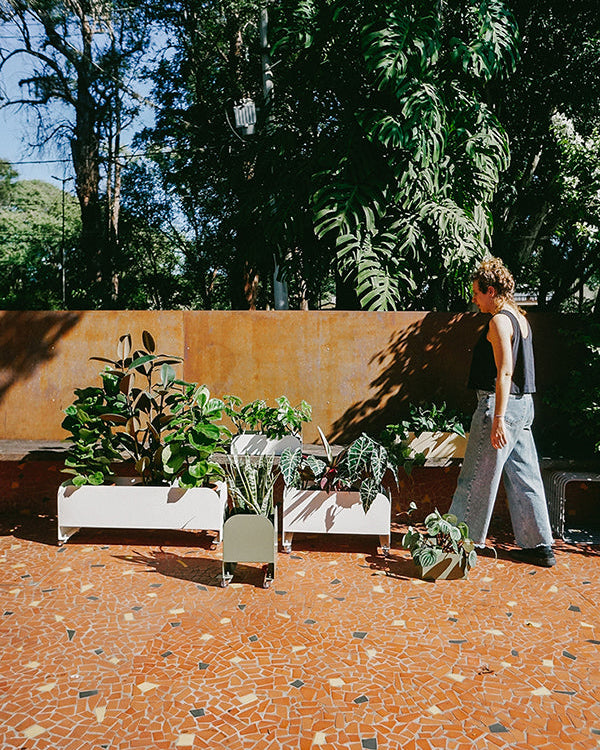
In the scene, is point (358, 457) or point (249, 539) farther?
point (358, 457)

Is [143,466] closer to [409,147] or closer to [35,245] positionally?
[409,147]

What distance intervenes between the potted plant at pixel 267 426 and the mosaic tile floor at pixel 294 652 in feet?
2.70

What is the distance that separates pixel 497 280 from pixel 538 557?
183 cm

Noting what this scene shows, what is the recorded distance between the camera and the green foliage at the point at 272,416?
4.80 meters

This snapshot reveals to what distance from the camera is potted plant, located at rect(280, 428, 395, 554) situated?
411 centimetres

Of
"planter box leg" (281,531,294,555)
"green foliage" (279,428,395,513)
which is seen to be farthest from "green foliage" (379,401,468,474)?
"planter box leg" (281,531,294,555)

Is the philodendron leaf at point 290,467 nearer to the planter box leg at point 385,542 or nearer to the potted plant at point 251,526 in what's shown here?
the potted plant at point 251,526

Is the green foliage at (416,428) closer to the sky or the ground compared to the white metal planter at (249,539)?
closer to the sky

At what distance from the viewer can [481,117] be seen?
21.7 feet

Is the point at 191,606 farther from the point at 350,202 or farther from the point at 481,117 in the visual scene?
the point at 481,117

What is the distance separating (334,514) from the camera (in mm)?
4164

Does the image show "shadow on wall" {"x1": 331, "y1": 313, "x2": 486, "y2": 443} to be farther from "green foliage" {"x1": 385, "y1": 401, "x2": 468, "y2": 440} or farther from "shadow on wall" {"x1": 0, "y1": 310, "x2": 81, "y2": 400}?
"shadow on wall" {"x1": 0, "y1": 310, "x2": 81, "y2": 400}

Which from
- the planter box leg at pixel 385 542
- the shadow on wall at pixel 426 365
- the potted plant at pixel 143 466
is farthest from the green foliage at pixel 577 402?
the potted plant at pixel 143 466

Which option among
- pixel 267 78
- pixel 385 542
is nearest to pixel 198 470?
pixel 385 542
